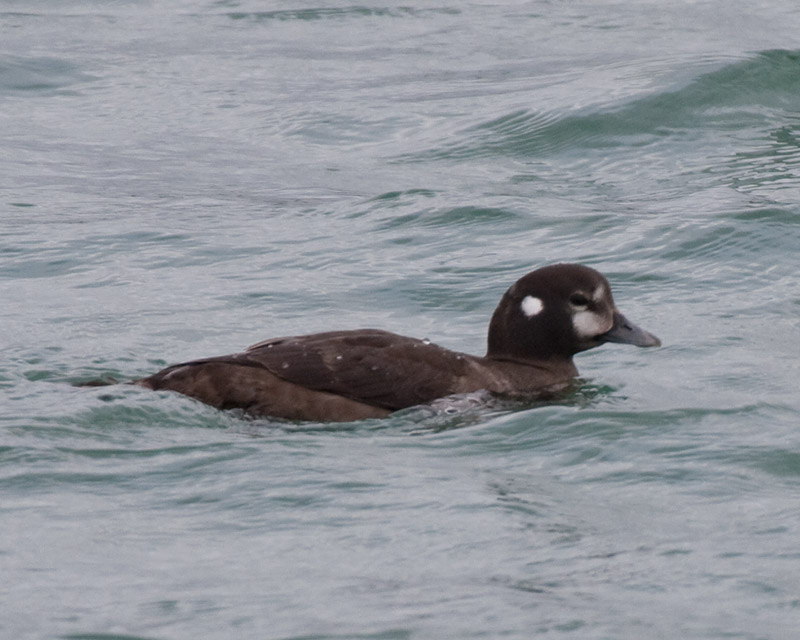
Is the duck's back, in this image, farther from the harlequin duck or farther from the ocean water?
the ocean water

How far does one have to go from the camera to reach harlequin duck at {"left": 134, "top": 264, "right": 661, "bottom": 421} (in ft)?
24.2

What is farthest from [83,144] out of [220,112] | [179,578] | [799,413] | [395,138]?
[179,578]

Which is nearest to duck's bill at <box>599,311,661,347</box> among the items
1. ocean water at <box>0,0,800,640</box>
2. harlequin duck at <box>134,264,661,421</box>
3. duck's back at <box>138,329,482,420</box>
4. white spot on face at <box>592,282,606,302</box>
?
harlequin duck at <box>134,264,661,421</box>

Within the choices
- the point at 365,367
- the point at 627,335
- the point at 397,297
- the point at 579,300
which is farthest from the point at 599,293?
the point at 397,297

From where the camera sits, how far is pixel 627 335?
26.4 ft

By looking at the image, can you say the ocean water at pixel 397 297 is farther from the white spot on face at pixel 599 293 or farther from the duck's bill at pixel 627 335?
the white spot on face at pixel 599 293

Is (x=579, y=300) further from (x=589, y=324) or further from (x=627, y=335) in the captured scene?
(x=627, y=335)

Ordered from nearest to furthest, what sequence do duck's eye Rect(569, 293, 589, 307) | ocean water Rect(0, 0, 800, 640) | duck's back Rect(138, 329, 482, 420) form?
ocean water Rect(0, 0, 800, 640), duck's back Rect(138, 329, 482, 420), duck's eye Rect(569, 293, 589, 307)

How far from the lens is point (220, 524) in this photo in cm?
602

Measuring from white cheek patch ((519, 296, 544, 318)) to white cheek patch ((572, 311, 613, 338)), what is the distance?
173 mm

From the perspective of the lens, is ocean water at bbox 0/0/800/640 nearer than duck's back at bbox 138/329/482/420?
Yes

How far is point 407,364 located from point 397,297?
2.46 meters

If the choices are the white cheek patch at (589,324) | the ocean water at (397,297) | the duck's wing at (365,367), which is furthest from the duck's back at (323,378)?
the white cheek patch at (589,324)

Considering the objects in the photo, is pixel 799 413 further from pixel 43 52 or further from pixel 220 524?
pixel 43 52
